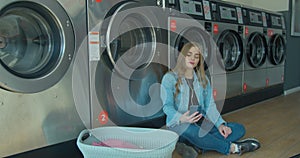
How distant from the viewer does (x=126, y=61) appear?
1726 mm

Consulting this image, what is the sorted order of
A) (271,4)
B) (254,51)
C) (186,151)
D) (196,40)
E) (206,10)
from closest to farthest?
1. (186,151)
2. (196,40)
3. (206,10)
4. (254,51)
5. (271,4)

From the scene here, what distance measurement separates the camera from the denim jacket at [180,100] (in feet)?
5.62

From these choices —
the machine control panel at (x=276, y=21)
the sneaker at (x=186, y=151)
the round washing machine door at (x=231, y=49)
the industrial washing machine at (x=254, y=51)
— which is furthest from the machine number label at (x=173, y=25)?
the machine control panel at (x=276, y=21)

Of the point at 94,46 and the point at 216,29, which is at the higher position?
the point at 216,29

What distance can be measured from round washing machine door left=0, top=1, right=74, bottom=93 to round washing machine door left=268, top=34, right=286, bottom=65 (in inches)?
109

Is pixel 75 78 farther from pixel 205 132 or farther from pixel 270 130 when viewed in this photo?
pixel 270 130

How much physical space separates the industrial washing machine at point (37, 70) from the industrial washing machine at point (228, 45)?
145 centimetres

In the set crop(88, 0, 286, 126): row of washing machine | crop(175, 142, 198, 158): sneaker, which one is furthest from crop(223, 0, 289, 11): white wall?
crop(175, 142, 198, 158): sneaker

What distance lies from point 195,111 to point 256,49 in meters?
1.80

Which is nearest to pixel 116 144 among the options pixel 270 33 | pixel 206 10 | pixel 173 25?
pixel 173 25

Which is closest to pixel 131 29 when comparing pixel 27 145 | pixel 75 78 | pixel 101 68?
pixel 101 68

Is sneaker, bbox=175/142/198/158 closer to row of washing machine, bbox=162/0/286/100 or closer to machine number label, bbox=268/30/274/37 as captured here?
row of washing machine, bbox=162/0/286/100

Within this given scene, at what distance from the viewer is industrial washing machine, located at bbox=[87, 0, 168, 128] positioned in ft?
5.22

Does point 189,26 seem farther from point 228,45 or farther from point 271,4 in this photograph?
point 271,4
